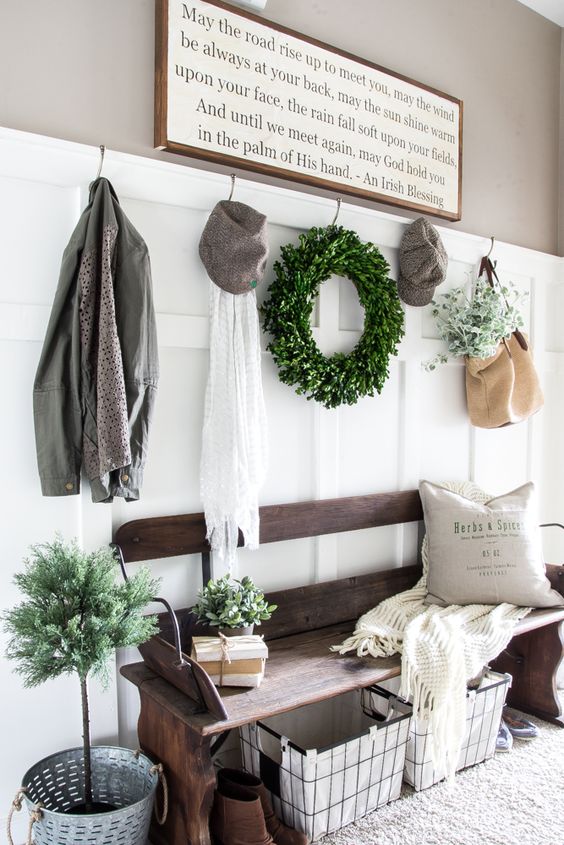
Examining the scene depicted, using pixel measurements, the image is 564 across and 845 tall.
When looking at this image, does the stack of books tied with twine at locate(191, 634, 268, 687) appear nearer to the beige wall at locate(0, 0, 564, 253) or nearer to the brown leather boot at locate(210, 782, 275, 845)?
the brown leather boot at locate(210, 782, 275, 845)

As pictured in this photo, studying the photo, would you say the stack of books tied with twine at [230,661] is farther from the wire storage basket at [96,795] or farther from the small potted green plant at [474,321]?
the small potted green plant at [474,321]

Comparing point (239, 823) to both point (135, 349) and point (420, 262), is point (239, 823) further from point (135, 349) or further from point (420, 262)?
point (420, 262)

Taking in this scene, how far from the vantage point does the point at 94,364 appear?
1.96 meters

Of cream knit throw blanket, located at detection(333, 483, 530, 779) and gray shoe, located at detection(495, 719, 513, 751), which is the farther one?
gray shoe, located at detection(495, 719, 513, 751)

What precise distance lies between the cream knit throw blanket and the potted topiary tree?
80cm

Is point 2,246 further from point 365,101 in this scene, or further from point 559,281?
point 559,281

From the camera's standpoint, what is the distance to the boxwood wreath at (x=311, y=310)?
93.1 inches

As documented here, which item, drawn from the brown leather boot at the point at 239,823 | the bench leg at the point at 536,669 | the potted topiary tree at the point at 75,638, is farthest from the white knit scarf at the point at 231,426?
the bench leg at the point at 536,669

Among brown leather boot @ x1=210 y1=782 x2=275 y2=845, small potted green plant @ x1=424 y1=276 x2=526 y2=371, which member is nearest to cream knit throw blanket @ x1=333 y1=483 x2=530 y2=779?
brown leather boot @ x1=210 y1=782 x2=275 y2=845

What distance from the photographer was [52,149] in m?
1.93

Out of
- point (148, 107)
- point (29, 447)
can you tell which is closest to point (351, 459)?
point (29, 447)

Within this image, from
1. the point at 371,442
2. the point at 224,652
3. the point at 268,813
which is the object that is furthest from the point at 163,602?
the point at 371,442

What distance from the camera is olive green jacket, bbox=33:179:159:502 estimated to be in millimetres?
1911

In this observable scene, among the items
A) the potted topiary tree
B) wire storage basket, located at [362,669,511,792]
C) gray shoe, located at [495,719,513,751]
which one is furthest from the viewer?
gray shoe, located at [495,719,513,751]
